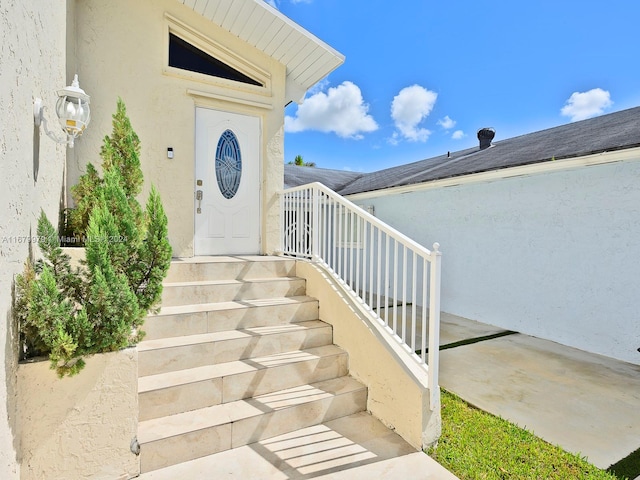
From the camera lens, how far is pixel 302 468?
104 inches

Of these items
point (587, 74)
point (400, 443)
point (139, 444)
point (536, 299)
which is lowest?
point (400, 443)

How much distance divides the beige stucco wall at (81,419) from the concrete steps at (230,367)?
241 mm

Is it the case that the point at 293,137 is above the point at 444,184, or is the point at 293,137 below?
above

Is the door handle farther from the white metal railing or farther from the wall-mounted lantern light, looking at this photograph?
the wall-mounted lantern light

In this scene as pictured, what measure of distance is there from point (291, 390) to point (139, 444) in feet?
4.64

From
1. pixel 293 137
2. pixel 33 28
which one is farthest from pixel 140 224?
pixel 293 137

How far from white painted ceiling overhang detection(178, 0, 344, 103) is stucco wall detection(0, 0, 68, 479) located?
2.93 metres

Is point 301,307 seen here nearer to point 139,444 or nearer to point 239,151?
point 139,444

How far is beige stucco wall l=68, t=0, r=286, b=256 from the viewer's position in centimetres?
473

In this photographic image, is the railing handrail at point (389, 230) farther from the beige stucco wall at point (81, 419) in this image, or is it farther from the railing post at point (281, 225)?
the beige stucco wall at point (81, 419)

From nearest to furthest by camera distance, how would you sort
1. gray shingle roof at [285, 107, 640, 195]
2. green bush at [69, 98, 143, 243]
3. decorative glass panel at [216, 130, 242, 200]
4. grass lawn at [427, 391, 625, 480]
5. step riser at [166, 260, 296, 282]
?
grass lawn at [427, 391, 625, 480] < green bush at [69, 98, 143, 243] < step riser at [166, 260, 296, 282] < gray shingle roof at [285, 107, 640, 195] < decorative glass panel at [216, 130, 242, 200]

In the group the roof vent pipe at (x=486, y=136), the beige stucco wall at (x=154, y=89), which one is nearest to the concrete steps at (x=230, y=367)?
the beige stucco wall at (x=154, y=89)

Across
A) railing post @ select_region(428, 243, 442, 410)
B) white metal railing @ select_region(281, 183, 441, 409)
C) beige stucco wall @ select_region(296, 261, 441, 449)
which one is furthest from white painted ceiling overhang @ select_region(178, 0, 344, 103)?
railing post @ select_region(428, 243, 442, 410)

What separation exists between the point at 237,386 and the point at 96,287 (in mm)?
1674
